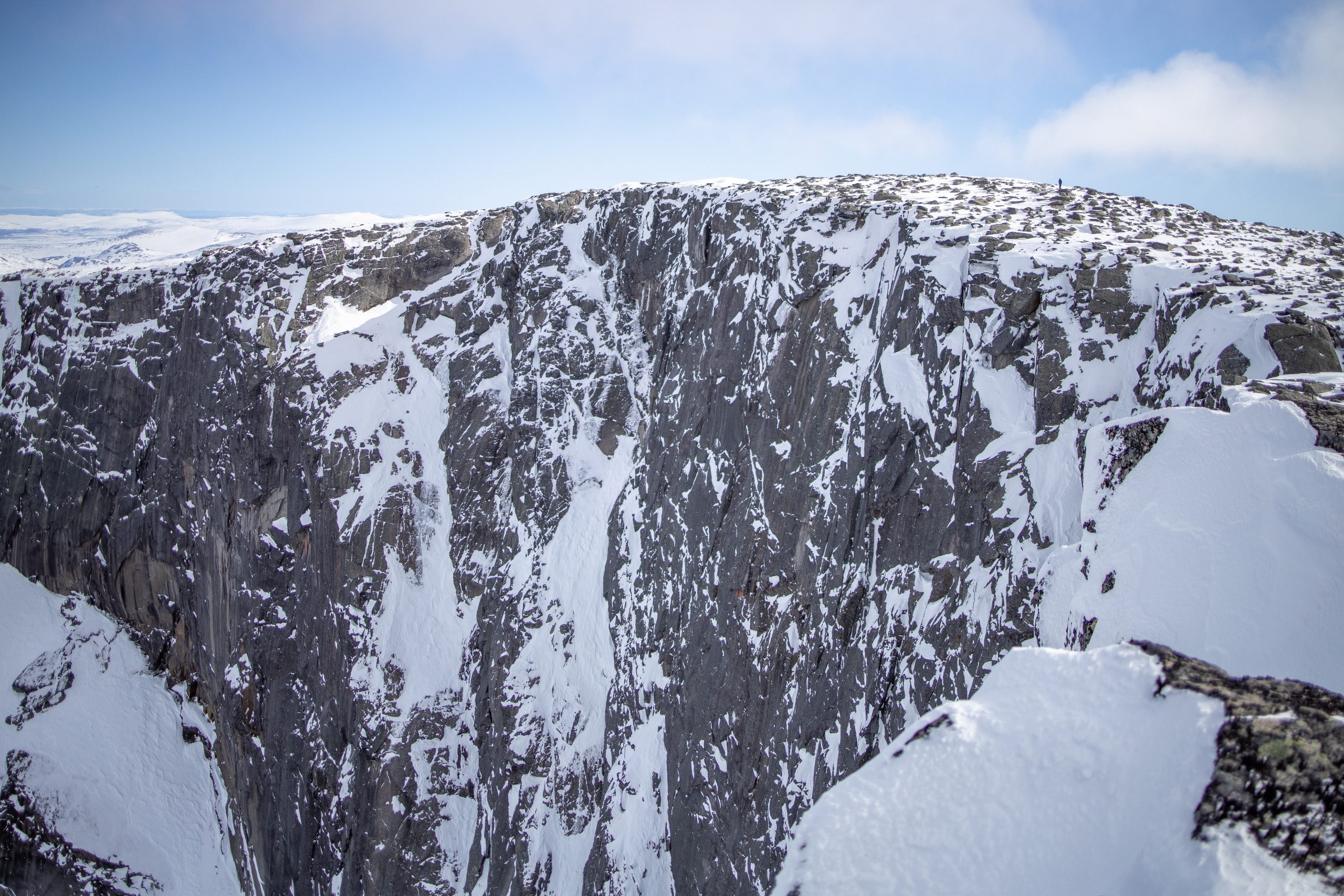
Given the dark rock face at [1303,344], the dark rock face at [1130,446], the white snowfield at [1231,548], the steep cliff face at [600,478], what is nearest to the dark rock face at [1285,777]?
the white snowfield at [1231,548]

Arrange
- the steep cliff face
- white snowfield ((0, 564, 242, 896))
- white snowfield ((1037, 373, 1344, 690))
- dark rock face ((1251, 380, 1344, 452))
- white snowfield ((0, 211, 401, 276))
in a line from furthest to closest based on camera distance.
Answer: white snowfield ((0, 211, 401, 276)) < white snowfield ((0, 564, 242, 896)) < the steep cliff face < dark rock face ((1251, 380, 1344, 452)) < white snowfield ((1037, 373, 1344, 690))

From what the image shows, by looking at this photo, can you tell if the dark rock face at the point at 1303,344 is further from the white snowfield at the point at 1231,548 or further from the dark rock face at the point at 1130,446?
the dark rock face at the point at 1130,446

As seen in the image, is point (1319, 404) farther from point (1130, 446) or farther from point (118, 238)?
point (118, 238)

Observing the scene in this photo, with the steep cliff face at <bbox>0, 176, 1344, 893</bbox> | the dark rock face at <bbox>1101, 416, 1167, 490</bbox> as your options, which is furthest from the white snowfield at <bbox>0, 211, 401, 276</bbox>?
the dark rock face at <bbox>1101, 416, 1167, 490</bbox>

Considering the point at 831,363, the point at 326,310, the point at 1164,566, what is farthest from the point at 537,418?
the point at 1164,566

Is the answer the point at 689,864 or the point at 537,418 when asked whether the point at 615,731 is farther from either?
the point at 537,418

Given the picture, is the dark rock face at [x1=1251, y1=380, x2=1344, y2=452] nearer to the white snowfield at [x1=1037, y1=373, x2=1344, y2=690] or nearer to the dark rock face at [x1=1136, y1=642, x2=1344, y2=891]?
the white snowfield at [x1=1037, y1=373, x2=1344, y2=690]
